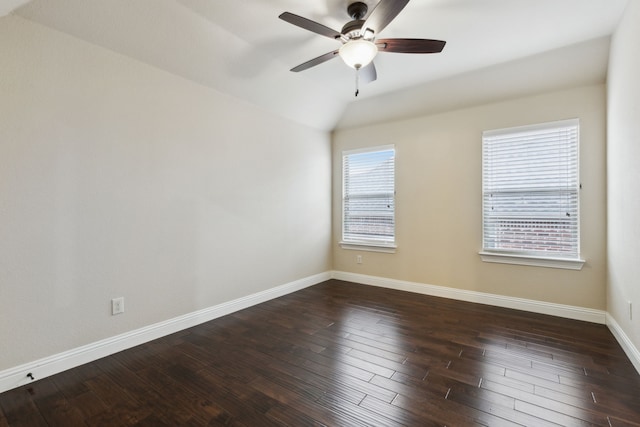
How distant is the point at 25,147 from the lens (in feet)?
6.57

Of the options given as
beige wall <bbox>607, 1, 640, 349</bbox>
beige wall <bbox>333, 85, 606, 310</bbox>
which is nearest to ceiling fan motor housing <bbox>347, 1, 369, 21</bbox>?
beige wall <bbox>607, 1, 640, 349</bbox>

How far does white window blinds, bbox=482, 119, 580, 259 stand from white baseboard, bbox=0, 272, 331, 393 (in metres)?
3.00

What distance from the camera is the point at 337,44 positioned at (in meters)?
2.81

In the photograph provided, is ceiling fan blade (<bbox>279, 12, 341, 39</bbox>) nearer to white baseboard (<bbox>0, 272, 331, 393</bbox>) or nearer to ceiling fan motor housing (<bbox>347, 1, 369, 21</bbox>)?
ceiling fan motor housing (<bbox>347, 1, 369, 21</bbox>)

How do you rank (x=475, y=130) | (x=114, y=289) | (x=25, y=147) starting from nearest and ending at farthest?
(x=25, y=147) → (x=114, y=289) → (x=475, y=130)

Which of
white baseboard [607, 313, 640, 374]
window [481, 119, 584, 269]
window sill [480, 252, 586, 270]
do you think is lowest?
white baseboard [607, 313, 640, 374]

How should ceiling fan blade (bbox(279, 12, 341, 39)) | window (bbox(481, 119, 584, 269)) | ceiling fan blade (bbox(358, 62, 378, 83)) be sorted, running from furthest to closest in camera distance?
window (bbox(481, 119, 584, 269)) → ceiling fan blade (bbox(358, 62, 378, 83)) → ceiling fan blade (bbox(279, 12, 341, 39))

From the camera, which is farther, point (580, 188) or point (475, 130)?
point (475, 130)

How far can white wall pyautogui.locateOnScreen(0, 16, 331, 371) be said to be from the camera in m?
1.99

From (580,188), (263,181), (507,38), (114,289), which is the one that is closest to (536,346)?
(580,188)

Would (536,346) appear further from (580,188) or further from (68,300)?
(68,300)

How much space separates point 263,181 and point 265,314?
1590 millimetres

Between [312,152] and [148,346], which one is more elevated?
[312,152]

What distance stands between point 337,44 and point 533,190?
8.63 feet
